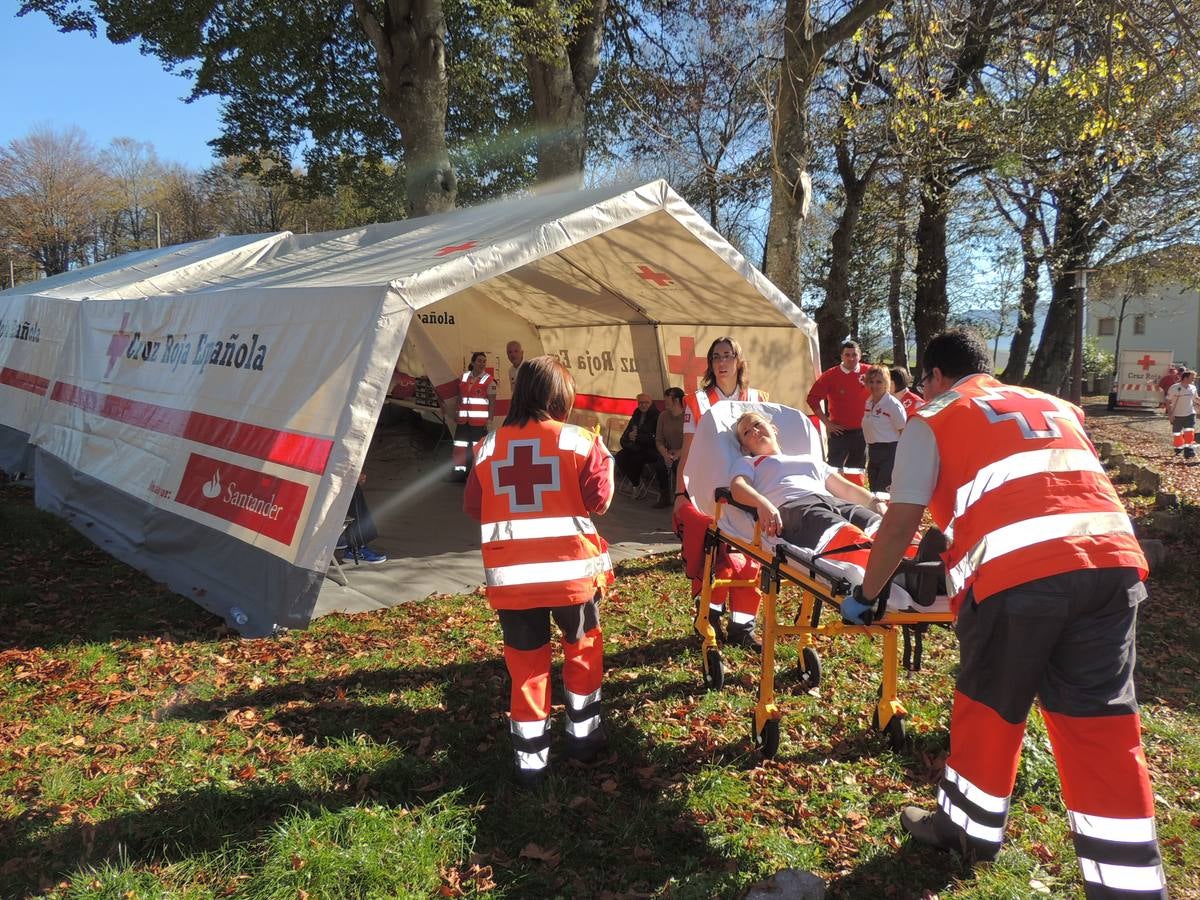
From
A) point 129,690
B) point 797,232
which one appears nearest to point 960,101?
point 797,232

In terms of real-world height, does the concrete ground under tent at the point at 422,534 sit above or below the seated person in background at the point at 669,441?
below

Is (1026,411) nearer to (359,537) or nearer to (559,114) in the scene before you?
(359,537)

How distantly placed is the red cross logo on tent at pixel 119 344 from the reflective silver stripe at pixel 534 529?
723 cm

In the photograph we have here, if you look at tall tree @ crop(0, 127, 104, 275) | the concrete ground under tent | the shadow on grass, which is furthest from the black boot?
tall tree @ crop(0, 127, 104, 275)

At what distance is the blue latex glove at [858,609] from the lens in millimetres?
3180

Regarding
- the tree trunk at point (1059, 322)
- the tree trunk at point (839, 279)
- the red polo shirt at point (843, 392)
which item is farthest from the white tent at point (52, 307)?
the tree trunk at point (1059, 322)

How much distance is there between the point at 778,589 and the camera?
444cm

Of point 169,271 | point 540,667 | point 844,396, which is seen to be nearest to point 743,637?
point 540,667

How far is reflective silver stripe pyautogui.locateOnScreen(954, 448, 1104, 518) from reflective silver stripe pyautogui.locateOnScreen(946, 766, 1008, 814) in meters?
1.06

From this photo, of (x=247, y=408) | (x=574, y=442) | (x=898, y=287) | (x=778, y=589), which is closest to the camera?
(x=574, y=442)

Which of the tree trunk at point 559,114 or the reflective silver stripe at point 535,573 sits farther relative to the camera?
the tree trunk at point 559,114

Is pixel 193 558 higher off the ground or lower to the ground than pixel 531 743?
higher

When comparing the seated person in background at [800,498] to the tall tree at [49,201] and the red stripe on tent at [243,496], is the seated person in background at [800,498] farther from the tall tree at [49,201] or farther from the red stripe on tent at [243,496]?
the tall tree at [49,201]

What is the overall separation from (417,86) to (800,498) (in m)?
10.8
